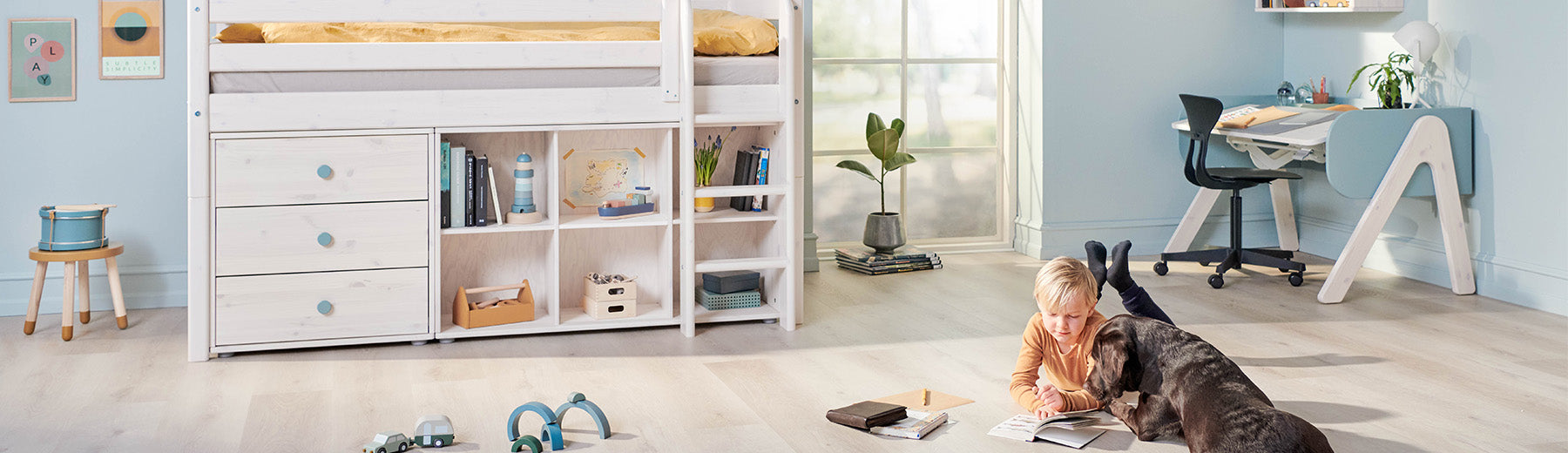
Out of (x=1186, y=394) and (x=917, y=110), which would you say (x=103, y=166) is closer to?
(x=917, y=110)

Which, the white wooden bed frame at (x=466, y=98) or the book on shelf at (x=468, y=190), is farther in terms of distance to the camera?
the book on shelf at (x=468, y=190)

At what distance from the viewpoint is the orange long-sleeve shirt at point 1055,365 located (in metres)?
2.67

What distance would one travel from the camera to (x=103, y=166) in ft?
12.8

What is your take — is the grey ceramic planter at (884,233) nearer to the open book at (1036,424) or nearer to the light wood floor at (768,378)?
the light wood floor at (768,378)

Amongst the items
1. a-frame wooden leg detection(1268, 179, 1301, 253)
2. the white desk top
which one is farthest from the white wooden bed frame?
a-frame wooden leg detection(1268, 179, 1301, 253)

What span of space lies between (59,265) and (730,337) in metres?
2.13

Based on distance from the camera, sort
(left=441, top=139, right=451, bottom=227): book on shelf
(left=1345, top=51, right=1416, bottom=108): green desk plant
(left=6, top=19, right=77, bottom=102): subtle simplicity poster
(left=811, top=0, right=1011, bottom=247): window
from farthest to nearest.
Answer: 1. (left=811, top=0, right=1011, bottom=247): window
2. (left=1345, top=51, right=1416, bottom=108): green desk plant
3. (left=6, top=19, right=77, bottom=102): subtle simplicity poster
4. (left=441, top=139, right=451, bottom=227): book on shelf

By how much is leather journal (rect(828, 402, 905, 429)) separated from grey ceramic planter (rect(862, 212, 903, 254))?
2070 millimetres

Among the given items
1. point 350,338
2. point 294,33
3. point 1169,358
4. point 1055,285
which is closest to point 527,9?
point 294,33

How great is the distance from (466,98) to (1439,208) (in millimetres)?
3106

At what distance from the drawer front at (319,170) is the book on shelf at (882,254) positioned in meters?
1.82

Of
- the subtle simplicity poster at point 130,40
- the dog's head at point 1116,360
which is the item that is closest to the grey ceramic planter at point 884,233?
the dog's head at point 1116,360

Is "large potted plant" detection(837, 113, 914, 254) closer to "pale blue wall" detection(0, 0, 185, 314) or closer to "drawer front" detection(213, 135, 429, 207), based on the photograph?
"drawer front" detection(213, 135, 429, 207)

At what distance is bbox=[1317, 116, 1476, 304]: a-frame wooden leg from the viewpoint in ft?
13.3
